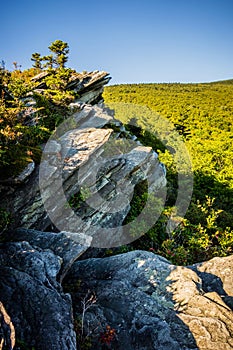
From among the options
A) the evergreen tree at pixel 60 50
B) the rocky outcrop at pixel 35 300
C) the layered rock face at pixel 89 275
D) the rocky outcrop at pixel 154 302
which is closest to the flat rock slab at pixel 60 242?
the layered rock face at pixel 89 275

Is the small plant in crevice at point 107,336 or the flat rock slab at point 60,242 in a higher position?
the flat rock slab at point 60,242

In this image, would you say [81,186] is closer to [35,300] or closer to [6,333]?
[35,300]

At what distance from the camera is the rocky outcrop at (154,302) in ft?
18.5

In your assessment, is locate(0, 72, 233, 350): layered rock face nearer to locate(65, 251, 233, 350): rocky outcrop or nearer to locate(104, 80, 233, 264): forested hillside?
locate(65, 251, 233, 350): rocky outcrop

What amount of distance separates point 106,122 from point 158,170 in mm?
4750

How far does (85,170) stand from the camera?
10.7 metres

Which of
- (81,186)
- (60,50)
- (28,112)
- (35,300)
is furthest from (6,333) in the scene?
(60,50)

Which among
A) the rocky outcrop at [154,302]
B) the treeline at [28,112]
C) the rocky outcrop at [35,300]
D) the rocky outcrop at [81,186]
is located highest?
the treeline at [28,112]

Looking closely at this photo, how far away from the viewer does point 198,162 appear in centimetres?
2522

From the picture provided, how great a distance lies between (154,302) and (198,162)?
67.7ft

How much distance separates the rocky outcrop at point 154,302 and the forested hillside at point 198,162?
12.0 feet

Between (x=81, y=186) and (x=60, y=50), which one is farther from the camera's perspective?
(x=60, y=50)

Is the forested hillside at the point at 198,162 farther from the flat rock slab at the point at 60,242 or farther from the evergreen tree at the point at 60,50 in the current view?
the evergreen tree at the point at 60,50

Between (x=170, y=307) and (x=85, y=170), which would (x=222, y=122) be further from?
(x=170, y=307)
